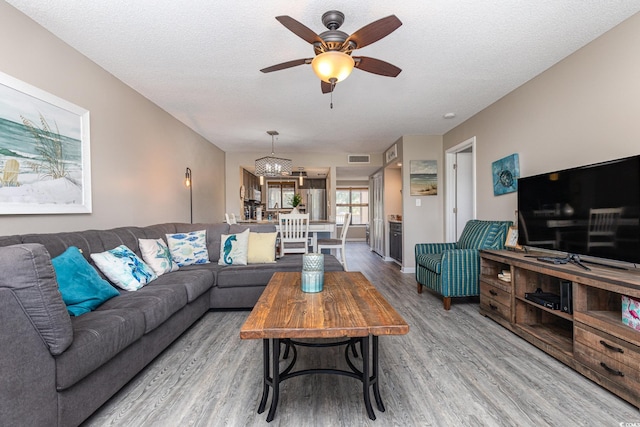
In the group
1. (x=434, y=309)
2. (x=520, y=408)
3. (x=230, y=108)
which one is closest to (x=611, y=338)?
(x=520, y=408)

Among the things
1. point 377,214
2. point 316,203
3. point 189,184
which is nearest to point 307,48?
point 189,184

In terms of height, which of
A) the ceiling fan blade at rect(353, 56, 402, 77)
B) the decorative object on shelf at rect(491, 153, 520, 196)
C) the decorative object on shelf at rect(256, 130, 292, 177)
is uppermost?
the ceiling fan blade at rect(353, 56, 402, 77)

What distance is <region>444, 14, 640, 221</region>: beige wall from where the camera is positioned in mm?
2215

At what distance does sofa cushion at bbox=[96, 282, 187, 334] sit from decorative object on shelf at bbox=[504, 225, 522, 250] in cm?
332

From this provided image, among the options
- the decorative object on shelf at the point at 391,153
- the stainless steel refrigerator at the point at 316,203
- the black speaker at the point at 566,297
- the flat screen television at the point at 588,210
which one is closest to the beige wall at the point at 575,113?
the flat screen television at the point at 588,210

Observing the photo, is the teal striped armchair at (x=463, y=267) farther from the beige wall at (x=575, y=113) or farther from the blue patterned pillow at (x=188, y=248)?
the blue patterned pillow at (x=188, y=248)

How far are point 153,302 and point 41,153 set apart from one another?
4.61 ft

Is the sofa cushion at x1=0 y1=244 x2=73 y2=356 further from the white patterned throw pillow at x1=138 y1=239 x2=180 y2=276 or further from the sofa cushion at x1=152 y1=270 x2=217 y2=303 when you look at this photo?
the white patterned throw pillow at x1=138 y1=239 x2=180 y2=276

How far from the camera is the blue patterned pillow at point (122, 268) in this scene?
7.52ft

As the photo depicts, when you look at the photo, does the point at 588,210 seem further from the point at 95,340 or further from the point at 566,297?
the point at 95,340

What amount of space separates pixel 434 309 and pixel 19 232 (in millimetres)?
3796

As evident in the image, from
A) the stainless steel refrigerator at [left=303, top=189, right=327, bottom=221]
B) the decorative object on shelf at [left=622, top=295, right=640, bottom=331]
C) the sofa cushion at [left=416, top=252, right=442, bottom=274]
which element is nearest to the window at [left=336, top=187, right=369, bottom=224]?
the stainless steel refrigerator at [left=303, top=189, right=327, bottom=221]

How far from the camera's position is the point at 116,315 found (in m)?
1.76

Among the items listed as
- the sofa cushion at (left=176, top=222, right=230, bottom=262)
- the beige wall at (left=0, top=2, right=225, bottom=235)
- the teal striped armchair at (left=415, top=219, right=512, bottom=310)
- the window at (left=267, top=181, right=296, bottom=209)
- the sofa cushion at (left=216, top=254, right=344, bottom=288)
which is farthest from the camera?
the window at (left=267, top=181, right=296, bottom=209)
